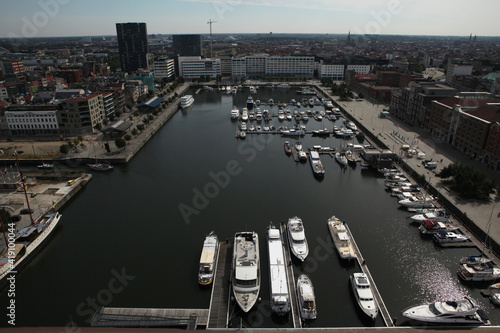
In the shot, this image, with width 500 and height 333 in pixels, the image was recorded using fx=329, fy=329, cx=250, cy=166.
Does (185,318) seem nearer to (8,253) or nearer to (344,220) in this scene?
(8,253)

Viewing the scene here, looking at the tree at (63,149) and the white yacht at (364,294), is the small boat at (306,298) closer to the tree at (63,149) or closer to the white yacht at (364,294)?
the white yacht at (364,294)

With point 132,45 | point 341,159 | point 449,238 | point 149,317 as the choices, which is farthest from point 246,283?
point 132,45

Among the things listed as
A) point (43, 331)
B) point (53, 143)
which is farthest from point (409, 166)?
point (53, 143)

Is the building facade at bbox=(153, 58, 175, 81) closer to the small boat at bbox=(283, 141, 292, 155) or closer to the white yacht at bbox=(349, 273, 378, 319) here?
the small boat at bbox=(283, 141, 292, 155)

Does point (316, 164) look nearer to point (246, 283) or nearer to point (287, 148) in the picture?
point (287, 148)

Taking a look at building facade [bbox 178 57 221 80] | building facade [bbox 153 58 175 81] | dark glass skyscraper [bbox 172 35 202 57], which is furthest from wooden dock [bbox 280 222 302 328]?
dark glass skyscraper [bbox 172 35 202 57]

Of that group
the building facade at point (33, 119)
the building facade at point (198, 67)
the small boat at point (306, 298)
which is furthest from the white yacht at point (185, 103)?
the small boat at point (306, 298)
